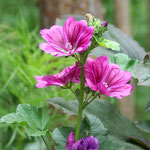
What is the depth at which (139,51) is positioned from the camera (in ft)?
2.81

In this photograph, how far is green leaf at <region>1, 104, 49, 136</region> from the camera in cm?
50

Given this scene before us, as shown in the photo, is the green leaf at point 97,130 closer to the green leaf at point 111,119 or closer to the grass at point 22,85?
the green leaf at point 111,119

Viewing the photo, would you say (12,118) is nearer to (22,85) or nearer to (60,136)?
(60,136)

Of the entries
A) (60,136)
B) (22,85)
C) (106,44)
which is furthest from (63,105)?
(22,85)

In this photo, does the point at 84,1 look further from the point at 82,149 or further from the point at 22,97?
the point at 82,149

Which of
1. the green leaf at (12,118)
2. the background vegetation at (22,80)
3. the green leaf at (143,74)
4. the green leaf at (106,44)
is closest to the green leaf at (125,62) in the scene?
the green leaf at (143,74)

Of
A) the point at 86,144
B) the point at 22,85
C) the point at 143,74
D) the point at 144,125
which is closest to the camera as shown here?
the point at 86,144

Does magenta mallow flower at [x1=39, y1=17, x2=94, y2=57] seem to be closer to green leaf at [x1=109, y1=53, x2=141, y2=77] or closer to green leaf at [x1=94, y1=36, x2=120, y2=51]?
green leaf at [x1=94, y1=36, x2=120, y2=51]

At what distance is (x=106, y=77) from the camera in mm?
523

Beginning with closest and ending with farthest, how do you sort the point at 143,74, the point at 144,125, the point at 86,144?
the point at 86,144, the point at 143,74, the point at 144,125

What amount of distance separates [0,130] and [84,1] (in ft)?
2.70

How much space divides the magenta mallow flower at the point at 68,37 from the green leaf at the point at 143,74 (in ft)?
0.46

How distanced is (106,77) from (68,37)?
10cm

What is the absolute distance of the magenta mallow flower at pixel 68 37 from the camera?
47cm
